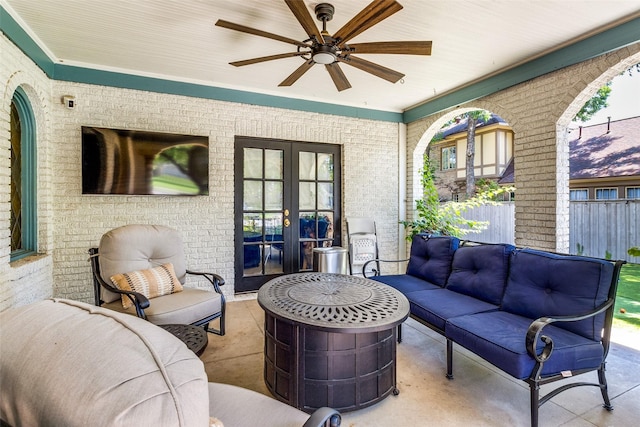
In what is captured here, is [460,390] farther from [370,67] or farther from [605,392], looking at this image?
[370,67]

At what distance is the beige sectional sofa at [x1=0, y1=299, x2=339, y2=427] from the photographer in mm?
617

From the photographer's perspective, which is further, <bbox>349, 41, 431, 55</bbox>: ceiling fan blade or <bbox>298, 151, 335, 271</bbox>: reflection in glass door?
<bbox>298, 151, 335, 271</bbox>: reflection in glass door

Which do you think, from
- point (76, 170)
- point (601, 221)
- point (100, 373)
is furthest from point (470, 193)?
point (100, 373)

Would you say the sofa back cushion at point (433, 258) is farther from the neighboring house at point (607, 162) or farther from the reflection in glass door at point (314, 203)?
the neighboring house at point (607, 162)

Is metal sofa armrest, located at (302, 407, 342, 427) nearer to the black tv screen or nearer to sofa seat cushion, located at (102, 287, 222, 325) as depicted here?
sofa seat cushion, located at (102, 287, 222, 325)

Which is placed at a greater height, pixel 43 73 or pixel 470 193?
pixel 43 73

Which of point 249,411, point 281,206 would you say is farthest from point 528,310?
point 281,206

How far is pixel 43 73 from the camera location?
3.40 m

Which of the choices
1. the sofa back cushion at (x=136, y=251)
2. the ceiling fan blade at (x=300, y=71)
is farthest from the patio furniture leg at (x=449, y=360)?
the sofa back cushion at (x=136, y=251)

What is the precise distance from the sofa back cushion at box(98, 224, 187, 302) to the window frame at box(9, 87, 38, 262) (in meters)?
1.08

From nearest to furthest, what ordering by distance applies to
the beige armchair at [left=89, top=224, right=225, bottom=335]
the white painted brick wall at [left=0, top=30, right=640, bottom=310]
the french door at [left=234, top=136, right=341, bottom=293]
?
the beige armchair at [left=89, top=224, right=225, bottom=335]
the white painted brick wall at [left=0, top=30, right=640, bottom=310]
the french door at [left=234, top=136, right=341, bottom=293]

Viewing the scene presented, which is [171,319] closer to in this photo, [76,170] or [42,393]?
[42,393]

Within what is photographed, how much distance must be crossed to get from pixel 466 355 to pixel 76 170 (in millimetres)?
4468

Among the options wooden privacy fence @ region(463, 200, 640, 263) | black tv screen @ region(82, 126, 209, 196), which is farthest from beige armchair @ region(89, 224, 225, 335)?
wooden privacy fence @ region(463, 200, 640, 263)
